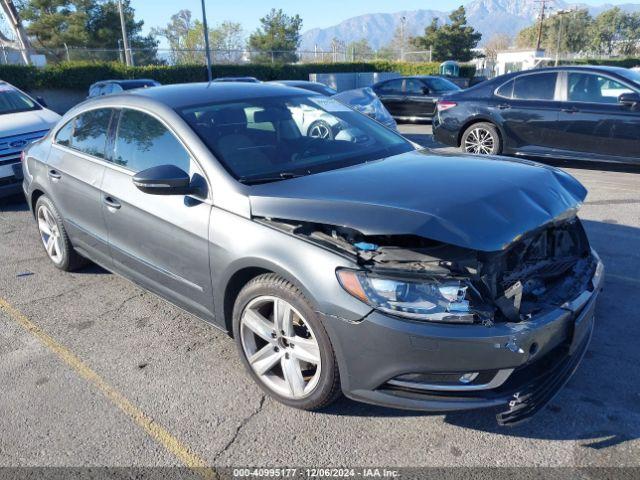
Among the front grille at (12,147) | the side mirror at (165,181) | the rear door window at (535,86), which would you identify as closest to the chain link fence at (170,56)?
the front grille at (12,147)

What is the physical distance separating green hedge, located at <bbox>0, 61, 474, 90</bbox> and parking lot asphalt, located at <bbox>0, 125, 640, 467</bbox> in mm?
21116

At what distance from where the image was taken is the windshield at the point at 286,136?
3.43m

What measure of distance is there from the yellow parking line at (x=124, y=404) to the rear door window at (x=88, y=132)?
1381 mm

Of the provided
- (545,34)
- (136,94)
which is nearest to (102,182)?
(136,94)

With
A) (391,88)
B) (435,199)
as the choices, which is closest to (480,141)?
(435,199)

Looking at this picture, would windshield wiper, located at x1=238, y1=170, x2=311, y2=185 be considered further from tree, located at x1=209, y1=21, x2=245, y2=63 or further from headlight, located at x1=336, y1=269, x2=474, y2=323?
tree, located at x1=209, y1=21, x2=245, y2=63

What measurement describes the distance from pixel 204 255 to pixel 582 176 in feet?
22.7

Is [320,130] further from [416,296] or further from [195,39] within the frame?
[195,39]

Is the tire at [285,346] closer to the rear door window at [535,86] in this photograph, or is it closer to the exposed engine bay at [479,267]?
the exposed engine bay at [479,267]

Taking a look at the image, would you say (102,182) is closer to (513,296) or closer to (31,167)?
(31,167)

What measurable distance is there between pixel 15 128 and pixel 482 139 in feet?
23.3

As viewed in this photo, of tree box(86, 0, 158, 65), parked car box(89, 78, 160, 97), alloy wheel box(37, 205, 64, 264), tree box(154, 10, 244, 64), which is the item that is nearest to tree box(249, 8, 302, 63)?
tree box(154, 10, 244, 64)

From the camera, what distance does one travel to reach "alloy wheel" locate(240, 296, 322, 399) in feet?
9.41

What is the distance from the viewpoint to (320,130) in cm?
408
